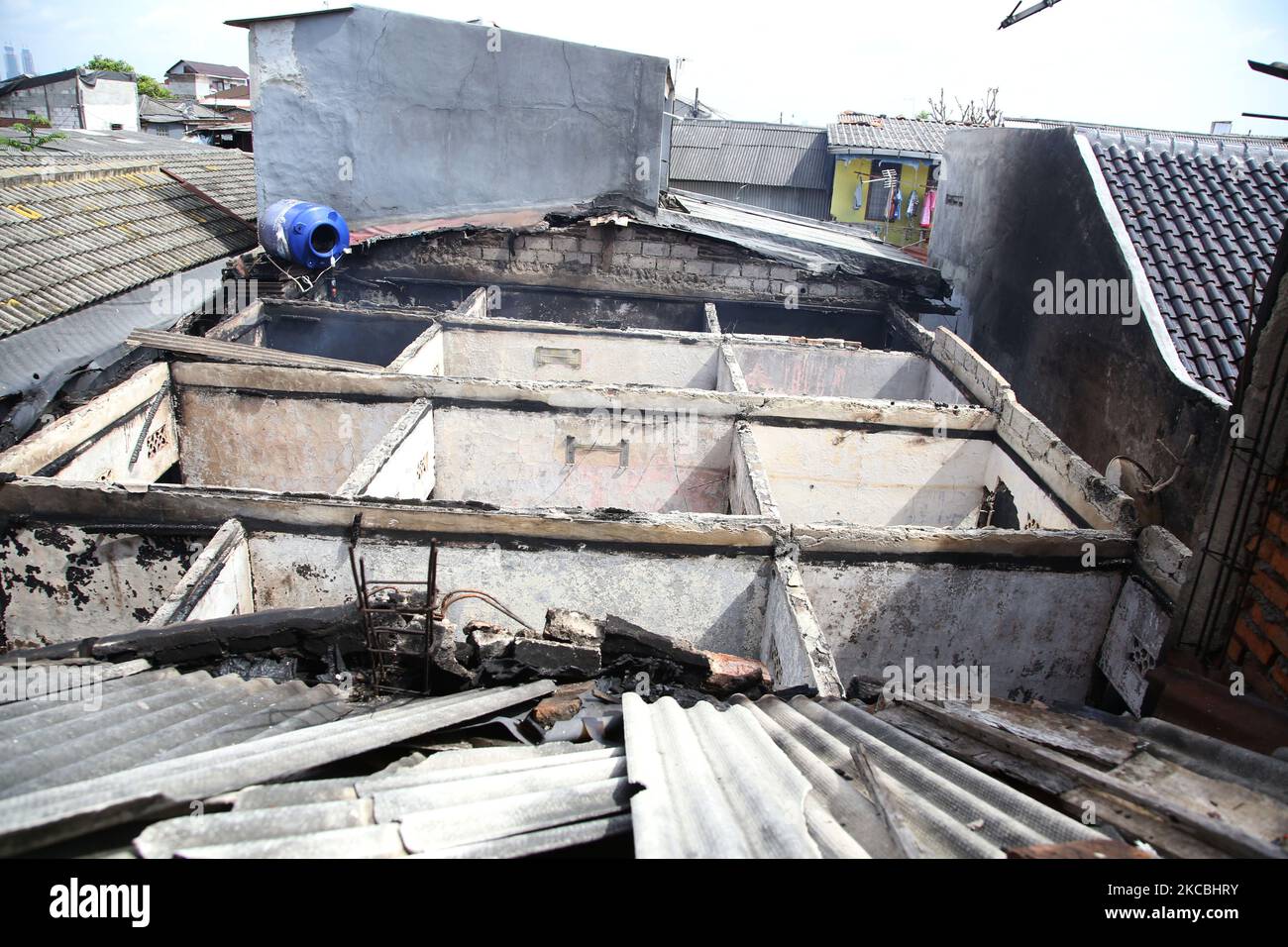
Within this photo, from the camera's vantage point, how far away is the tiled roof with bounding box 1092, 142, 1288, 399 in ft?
27.1

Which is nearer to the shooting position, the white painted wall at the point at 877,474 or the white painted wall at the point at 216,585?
the white painted wall at the point at 216,585

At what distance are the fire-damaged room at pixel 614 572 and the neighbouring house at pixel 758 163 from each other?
20.9 meters

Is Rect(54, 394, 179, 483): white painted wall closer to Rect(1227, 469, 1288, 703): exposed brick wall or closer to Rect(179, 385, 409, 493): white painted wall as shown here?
Rect(179, 385, 409, 493): white painted wall

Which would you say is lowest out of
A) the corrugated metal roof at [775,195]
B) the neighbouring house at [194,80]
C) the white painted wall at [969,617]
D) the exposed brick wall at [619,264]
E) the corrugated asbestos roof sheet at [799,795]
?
the white painted wall at [969,617]

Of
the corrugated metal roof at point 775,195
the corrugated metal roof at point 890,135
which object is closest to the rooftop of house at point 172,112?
the corrugated metal roof at point 775,195

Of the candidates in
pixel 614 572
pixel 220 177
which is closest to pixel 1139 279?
pixel 614 572

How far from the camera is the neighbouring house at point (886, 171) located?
3008cm

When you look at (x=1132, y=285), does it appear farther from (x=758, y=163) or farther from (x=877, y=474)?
(x=758, y=163)

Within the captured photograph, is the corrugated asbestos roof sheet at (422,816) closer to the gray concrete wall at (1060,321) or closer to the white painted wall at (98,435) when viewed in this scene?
the white painted wall at (98,435)

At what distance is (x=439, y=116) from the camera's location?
46.4 feet

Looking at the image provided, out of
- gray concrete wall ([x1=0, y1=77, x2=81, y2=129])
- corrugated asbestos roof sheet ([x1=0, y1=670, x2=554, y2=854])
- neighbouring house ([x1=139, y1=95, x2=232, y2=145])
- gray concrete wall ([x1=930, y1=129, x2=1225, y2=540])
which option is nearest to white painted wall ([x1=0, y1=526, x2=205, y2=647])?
corrugated asbestos roof sheet ([x1=0, y1=670, x2=554, y2=854])

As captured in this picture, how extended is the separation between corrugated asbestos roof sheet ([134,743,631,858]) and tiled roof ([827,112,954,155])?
3195 centimetres
